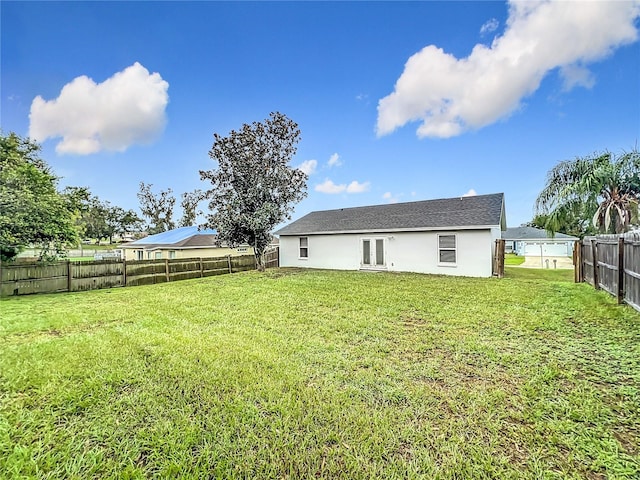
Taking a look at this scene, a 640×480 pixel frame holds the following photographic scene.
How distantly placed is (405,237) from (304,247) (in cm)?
631

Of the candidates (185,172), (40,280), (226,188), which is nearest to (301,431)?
(40,280)

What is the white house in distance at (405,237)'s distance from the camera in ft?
42.6

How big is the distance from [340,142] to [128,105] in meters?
10.4

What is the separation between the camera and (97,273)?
38.9 feet

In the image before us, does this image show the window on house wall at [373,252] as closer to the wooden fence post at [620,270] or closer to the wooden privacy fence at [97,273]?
the wooden privacy fence at [97,273]

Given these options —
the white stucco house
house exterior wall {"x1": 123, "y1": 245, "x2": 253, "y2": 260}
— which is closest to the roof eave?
house exterior wall {"x1": 123, "y1": 245, "x2": 253, "y2": 260}

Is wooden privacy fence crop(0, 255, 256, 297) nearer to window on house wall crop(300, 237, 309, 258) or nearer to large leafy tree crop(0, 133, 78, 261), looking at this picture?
large leafy tree crop(0, 133, 78, 261)

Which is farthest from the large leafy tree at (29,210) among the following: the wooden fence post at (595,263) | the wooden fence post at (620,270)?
the wooden fence post at (595,263)

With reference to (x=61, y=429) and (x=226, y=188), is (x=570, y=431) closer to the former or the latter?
(x=61, y=429)

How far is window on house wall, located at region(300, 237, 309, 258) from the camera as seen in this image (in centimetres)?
1806

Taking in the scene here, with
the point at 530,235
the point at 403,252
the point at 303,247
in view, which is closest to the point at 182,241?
the point at 303,247

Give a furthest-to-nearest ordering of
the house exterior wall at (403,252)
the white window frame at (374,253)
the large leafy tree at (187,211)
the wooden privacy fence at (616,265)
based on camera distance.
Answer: the large leafy tree at (187,211) → the white window frame at (374,253) → the house exterior wall at (403,252) → the wooden privacy fence at (616,265)

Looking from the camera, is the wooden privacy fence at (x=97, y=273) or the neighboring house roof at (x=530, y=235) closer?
the wooden privacy fence at (x=97, y=273)

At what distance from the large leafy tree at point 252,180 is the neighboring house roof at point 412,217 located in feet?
12.4
